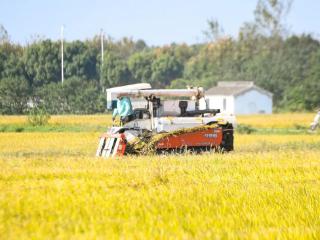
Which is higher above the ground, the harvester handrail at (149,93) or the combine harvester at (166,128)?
the harvester handrail at (149,93)

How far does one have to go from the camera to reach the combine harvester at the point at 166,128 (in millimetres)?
22391

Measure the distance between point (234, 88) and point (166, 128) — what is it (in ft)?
210

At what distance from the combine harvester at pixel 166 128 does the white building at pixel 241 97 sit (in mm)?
62327

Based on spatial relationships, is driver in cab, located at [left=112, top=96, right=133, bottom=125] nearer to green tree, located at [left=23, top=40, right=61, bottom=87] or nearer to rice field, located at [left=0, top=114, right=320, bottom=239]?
rice field, located at [left=0, top=114, right=320, bottom=239]

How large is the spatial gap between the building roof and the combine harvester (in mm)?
62042

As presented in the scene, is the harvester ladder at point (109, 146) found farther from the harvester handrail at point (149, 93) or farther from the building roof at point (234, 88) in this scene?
the building roof at point (234, 88)

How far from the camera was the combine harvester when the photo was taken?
73.5ft

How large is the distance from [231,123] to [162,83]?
73.2 metres

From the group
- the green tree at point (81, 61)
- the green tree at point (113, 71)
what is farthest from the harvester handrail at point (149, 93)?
the green tree at point (113, 71)

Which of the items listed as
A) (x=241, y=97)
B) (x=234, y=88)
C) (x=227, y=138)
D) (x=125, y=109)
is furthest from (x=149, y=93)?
(x=241, y=97)

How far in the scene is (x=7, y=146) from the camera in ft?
97.3

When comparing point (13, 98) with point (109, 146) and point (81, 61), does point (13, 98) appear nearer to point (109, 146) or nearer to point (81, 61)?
point (81, 61)

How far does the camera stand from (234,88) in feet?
284

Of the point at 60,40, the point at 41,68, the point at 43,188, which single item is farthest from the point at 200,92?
the point at 60,40
